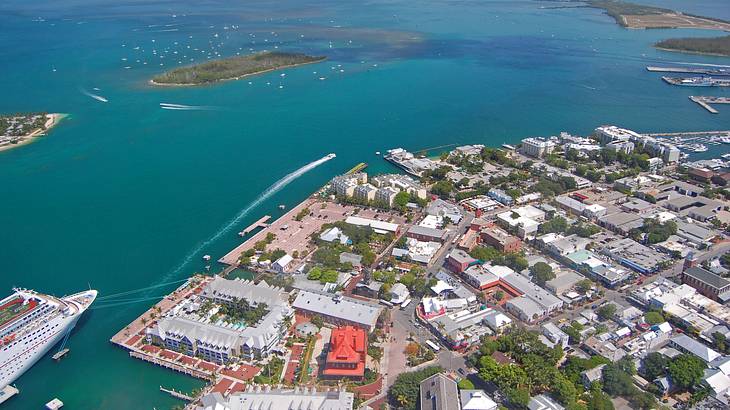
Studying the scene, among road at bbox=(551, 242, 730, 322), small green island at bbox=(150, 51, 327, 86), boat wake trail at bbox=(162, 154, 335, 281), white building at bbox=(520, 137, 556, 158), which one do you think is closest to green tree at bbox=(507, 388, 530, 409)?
road at bbox=(551, 242, 730, 322)

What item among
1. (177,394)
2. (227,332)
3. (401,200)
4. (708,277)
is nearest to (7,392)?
(177,394)

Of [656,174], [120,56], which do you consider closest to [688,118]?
[656,174]

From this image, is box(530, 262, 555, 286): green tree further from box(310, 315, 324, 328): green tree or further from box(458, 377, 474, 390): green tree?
box(310, 315, 324, 328): green tree

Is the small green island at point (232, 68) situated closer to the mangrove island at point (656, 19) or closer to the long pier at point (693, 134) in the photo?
the long pier at point (693, 134)

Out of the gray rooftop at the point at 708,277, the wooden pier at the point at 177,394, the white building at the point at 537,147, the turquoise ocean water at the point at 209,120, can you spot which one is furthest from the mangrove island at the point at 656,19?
the wooden pier at the point at 177,394

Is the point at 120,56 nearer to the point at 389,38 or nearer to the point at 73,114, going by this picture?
the point at 73,114

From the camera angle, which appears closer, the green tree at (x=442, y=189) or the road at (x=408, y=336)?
the road at (x=408, y=336)
